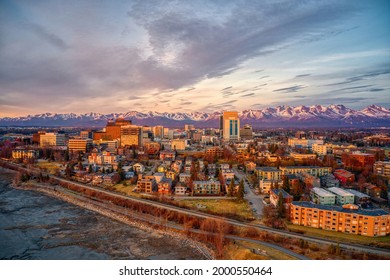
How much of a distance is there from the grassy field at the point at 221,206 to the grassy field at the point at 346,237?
0.95 m

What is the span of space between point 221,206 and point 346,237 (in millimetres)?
2121

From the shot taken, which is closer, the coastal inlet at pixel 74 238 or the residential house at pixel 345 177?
the coastal inlet at pixel 74 238

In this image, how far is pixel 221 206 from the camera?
17.2 feet

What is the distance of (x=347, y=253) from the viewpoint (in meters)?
3.28

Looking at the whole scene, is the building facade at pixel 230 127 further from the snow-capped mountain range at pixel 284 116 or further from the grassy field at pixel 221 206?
the grassy field at pixel 221 206

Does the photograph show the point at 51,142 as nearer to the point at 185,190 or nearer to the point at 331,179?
the point at 185,190

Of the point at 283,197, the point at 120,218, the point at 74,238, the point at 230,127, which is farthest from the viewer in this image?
the point at 230,127

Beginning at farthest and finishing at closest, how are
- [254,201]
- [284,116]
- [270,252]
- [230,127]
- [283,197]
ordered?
[230,127] → [284,116] → [254,201] → [283,197] → [270,252]

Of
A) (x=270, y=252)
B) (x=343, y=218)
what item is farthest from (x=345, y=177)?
(x=270, y=252)

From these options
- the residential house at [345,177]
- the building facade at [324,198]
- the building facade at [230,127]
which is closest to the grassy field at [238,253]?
the building facade at [324,198]

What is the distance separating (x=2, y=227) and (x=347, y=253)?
4748 mm

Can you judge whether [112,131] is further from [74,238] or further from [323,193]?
[323,193]

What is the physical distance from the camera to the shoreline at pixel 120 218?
3.67 m

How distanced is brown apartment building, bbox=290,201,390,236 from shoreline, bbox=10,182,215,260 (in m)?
1.60
